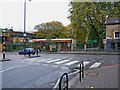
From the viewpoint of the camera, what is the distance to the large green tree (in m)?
58.6

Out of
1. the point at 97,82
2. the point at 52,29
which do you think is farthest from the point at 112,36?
the point at 97,82

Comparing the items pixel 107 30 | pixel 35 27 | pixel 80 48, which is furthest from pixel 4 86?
pixel 35 27

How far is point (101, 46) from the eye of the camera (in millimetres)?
62875

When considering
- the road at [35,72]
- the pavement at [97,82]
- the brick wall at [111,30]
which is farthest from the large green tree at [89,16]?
the pavement at [97,82]

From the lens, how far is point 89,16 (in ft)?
194

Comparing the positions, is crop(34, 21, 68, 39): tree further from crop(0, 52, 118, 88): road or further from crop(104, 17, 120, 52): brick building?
crop(0, 52, 118, 88): road

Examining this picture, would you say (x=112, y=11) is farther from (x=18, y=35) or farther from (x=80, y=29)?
(x=18, y=35)

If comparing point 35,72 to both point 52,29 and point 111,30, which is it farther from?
point 52,29

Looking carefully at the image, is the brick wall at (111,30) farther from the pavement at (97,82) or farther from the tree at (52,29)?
the pavement at (97,82)

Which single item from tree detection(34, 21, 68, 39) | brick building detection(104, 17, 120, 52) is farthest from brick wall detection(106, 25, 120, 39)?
tree detection(34, 21, 68, 39)

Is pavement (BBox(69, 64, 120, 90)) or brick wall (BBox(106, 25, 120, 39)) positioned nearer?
pavement (BBox(69, 64, 120, 90))

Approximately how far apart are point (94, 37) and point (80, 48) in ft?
22.9

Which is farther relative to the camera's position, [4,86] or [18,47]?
[18,47]

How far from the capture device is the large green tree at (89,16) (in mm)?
58562
